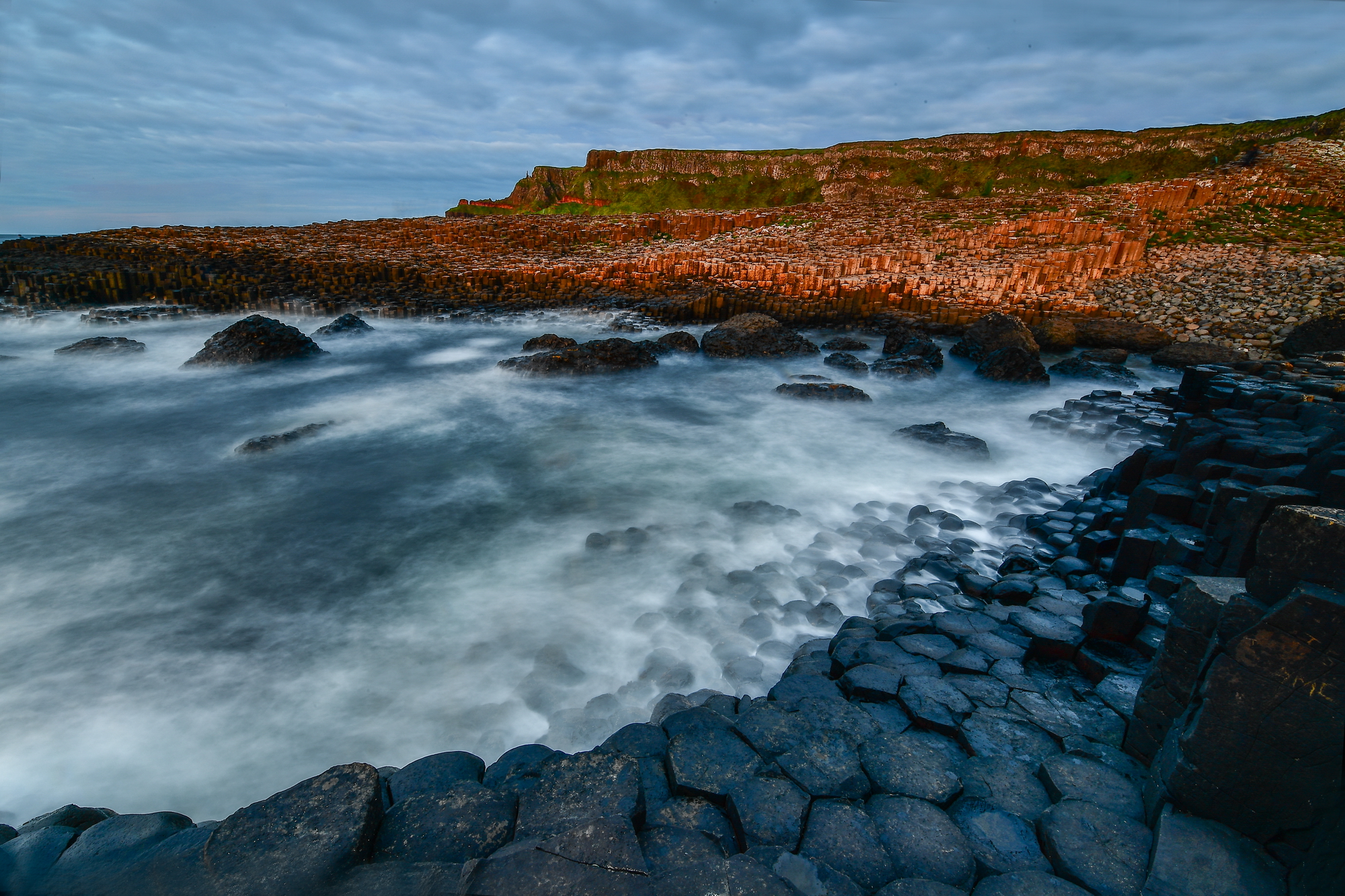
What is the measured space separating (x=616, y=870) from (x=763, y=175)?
2741 inches

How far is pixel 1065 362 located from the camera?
1249cm

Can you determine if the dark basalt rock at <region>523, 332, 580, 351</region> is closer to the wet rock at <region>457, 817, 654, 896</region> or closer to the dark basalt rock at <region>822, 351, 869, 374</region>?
the dark basalt rock at <region>822, 351, 869, 374</region>

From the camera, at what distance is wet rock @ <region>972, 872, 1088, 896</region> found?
6.77 feet

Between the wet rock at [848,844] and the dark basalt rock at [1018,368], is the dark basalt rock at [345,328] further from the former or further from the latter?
the wet rock at [848,844]

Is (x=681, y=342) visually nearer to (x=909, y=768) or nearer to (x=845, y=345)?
(x=845, y=345)

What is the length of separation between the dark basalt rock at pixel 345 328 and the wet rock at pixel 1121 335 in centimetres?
1894

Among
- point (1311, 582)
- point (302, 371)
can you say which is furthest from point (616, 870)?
point (302, 371)

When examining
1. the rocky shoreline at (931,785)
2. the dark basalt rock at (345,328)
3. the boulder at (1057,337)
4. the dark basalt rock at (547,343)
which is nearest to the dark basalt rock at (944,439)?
the rocky shoreline at (931,785)

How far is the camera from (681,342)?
13906 millimetres

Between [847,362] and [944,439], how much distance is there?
183 inches

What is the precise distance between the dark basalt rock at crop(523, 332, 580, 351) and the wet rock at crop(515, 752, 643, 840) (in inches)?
437

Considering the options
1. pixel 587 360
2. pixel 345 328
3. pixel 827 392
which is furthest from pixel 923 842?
pixel 345 328

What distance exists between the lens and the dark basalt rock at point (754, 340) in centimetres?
1352

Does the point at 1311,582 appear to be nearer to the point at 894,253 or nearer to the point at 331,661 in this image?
the point at 331,661
